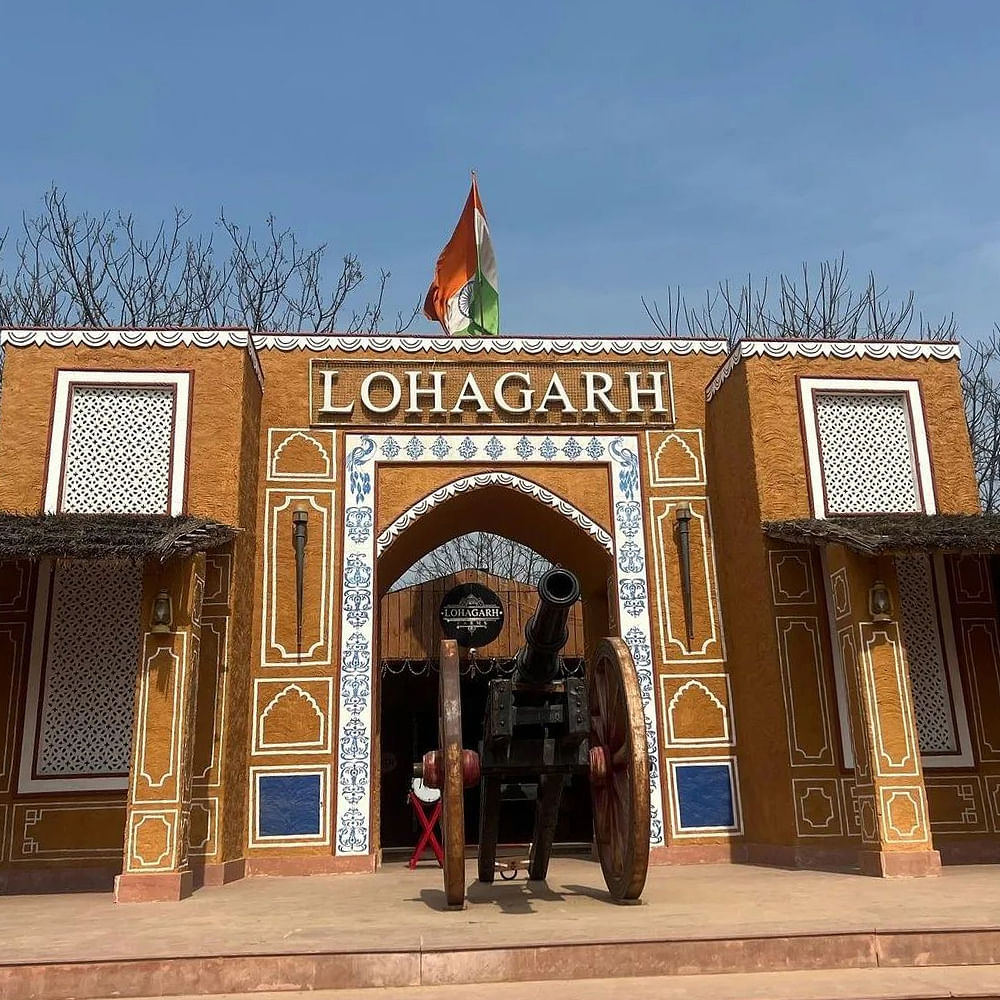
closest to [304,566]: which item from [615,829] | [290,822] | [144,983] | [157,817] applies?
[290,822]

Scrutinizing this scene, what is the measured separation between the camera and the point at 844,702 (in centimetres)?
896

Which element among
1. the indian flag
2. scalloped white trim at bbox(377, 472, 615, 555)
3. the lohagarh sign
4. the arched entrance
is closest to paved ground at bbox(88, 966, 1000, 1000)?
the arched entrance

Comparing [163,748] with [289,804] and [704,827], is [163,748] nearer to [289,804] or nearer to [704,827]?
[289,804]

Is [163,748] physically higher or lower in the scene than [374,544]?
lower

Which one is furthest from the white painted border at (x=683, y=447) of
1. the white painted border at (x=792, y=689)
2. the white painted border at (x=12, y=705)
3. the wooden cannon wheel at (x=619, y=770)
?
the white painted border at (x=12, y=705)

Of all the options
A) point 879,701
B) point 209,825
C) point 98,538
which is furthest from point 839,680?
point 98,538

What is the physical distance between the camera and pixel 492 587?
15.0 m

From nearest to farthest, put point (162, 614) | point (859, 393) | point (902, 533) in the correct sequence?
point (162, 614) < point (902, 533) < point (859, 393)

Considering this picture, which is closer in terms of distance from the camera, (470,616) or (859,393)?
(859,393)

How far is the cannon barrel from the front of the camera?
19.1 feet

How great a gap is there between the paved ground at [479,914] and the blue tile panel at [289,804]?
94 cm

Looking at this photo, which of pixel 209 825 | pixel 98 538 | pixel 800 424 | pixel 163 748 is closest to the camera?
pixel 98 538

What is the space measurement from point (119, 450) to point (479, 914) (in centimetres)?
576

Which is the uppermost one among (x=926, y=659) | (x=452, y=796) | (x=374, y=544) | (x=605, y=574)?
(x=374, y=544)
